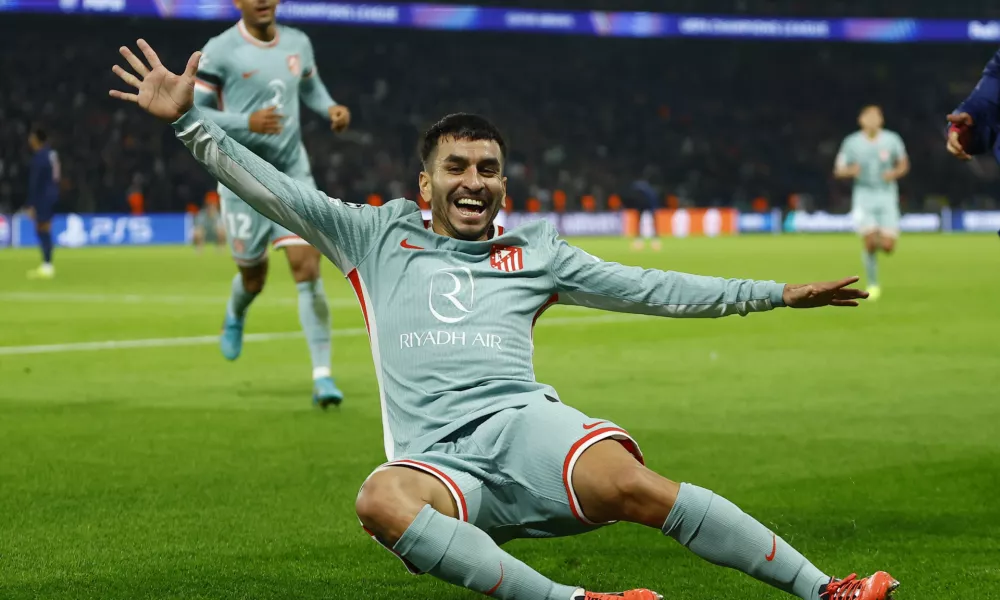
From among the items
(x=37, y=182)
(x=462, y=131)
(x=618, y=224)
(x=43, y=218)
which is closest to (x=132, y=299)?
(x=43, y=218)

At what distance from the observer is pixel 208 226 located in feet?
118

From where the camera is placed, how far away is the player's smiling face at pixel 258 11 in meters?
9.09

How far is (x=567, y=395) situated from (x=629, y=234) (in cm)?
3674

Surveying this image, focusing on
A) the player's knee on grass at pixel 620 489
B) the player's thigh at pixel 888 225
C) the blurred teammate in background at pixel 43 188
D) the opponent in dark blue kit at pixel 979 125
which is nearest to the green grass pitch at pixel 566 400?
the player's knee on grass at pixel 620 489

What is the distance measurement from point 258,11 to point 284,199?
5.07 meters

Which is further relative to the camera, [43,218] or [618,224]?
[618,224]

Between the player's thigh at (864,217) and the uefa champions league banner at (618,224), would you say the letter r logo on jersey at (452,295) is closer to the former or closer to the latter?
the player's thigh at (864,217)

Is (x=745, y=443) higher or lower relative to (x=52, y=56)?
lower

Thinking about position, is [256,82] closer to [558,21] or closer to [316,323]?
[316,323]

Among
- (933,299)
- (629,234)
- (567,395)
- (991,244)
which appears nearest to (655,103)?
(629,234)

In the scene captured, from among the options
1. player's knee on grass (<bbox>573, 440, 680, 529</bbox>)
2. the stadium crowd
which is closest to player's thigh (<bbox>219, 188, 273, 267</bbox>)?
player's knee on grass (<bbox>573, 440, 680, 529</bbox>)

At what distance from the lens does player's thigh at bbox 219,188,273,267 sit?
916 cm

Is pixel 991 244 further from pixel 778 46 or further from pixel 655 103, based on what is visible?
pixel 778 46

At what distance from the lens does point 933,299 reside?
17578mm
